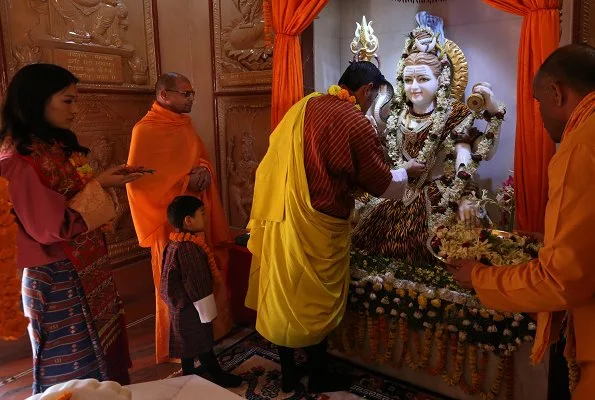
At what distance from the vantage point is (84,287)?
6.75 ft

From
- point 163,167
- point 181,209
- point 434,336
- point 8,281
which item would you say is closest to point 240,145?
point 163,167

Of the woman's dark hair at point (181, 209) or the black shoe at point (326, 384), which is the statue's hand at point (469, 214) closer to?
the black shoe at point (326, 384)

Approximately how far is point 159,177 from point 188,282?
88cm

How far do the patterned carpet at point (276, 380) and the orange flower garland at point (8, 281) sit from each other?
6.15ft

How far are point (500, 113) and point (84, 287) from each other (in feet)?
8.36

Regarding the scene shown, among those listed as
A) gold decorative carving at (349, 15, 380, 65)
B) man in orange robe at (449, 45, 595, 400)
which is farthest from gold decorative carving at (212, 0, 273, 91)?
man in orange robe at (449, 45, 595, 400)

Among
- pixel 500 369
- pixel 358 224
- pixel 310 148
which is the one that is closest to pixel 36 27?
pixel 310 148

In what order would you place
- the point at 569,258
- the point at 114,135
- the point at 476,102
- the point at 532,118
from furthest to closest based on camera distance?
the point at 114,135 < the point at 476,102 < the point at 532,118 < the point at 569,258

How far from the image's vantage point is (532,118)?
2.52 meters

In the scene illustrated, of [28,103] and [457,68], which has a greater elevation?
[457,68]

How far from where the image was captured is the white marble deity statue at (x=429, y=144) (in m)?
3.04

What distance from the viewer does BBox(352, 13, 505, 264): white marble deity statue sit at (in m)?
3.04

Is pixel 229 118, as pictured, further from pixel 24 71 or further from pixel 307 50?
pixel 24 71

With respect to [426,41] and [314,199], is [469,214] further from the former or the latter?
[426,41]
